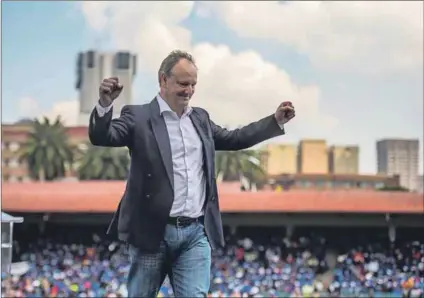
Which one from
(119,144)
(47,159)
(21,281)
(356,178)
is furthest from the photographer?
(356,178)

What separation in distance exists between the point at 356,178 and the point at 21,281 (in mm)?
35742

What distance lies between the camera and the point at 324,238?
1886cm

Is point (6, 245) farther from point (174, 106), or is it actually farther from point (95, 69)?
point (95, 69)

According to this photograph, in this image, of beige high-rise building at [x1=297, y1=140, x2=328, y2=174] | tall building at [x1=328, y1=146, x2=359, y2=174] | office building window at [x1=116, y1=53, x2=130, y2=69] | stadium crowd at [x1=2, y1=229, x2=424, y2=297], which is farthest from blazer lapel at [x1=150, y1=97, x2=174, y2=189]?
office building window at [x1=116, y1=53, x2=130, y2=69]

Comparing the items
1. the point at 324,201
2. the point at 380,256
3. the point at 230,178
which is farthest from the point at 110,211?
the point at 230,178

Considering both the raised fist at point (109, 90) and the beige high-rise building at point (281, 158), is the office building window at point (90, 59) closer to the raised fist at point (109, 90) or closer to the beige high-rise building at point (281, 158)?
the beige high-rise building at point (281, 158)

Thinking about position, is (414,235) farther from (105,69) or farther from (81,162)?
(105,69)

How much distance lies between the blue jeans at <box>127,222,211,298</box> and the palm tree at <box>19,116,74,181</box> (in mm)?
42061

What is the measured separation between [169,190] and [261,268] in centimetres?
1586

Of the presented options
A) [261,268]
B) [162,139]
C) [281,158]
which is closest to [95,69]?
[281,158]

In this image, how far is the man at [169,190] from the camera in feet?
7.78

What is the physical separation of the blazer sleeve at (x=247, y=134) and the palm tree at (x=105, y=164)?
130ft

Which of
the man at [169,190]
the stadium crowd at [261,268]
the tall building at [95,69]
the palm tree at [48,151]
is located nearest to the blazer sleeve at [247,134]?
the man at [169,190]

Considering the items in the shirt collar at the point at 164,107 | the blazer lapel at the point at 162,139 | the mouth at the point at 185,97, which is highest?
the mouth at the point at 185,97
